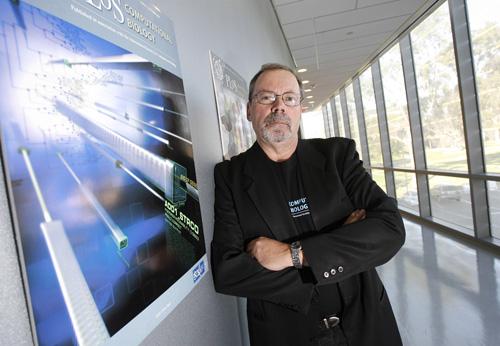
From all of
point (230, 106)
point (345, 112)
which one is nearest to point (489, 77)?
point (230, 106)

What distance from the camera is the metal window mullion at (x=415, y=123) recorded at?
645 centimetres

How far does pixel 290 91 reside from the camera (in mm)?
1458

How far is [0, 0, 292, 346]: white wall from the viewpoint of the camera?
448 millimetres

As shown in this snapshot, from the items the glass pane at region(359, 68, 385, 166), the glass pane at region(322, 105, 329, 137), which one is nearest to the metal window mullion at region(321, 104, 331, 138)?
the glass pane at region(322, 105, 329, 137)

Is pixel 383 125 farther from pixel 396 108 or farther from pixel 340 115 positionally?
pixel 340 115

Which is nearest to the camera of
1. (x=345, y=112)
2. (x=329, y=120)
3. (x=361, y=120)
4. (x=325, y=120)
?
(x=361, y=120)

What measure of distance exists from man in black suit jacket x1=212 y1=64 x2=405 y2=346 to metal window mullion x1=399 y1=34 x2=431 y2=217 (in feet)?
19.2

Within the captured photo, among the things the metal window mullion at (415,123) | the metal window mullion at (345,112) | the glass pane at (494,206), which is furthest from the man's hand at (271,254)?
the metal window mullion at (345,112)

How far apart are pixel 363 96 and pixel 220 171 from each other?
940 centimetres

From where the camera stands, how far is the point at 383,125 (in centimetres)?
840

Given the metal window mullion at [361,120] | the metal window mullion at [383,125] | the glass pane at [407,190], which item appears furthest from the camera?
the metal window mullion at [361,120]

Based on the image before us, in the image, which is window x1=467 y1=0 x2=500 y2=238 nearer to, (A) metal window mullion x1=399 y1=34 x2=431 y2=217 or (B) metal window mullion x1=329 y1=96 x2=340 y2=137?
(A) metal window mullion x1=399 y1=34 x2=431 y2=217

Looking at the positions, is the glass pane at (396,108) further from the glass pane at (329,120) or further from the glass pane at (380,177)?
the glass pane at (329,120)

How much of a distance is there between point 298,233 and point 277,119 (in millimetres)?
501
